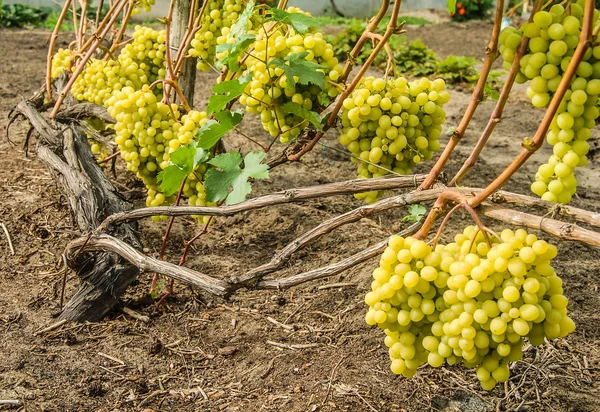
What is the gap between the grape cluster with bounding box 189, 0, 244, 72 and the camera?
220 centimetres

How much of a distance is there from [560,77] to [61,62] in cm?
251

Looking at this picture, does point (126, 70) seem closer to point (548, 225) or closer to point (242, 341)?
point (242, 341)

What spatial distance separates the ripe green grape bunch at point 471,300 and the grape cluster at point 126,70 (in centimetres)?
176

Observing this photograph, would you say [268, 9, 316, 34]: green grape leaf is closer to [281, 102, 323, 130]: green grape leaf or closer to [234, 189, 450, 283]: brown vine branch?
[281, 102, 323, 130]: green grape leaf

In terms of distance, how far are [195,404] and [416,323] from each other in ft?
2.44

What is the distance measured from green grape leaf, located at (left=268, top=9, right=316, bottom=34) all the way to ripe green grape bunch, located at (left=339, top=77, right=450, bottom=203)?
22 cm

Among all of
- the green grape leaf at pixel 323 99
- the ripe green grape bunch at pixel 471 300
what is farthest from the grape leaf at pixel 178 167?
the ripe green grape bunch at pixel 471 300

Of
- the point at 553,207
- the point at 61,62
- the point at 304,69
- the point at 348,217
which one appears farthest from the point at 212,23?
the point at 553,207

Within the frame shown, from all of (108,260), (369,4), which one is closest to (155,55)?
(108,260)

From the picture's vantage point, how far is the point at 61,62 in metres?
2.96

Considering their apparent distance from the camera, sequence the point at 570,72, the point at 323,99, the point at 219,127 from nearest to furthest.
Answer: the point at 570,72 < the point at 219,127 < the point at 323,99

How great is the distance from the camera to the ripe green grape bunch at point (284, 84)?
171 centimetres

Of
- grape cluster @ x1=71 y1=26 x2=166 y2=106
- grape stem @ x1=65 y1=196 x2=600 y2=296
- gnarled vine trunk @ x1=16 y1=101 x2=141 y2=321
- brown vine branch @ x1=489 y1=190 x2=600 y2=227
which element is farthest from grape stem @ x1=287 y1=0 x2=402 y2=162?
grape cluster @ x1=71 y1=26 x2=166 y2=106

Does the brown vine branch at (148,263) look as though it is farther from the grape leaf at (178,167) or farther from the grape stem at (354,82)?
the grape stem at (354,82)
